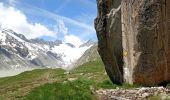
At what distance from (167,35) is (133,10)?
3.38m

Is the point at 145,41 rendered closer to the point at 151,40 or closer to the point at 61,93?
the point at 151,40

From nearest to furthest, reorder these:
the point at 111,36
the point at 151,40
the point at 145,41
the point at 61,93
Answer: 1. the point at 61,93
2. the point at 151,40
3. the point at 145,41
4. the point at 111,36

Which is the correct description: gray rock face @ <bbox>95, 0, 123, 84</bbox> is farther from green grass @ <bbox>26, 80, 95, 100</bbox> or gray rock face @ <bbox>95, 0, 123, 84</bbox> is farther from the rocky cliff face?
green grass @ <bbox>26, 80, 95, 100</bbox>

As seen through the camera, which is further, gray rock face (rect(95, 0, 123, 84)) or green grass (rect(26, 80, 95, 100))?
gray rock face (rect(95, 0, 123, 84))

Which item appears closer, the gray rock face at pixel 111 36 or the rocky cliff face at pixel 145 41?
the rocky cliff face at pixel 145 41

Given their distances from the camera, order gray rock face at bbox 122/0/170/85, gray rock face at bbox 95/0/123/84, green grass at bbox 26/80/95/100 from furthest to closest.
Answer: gray rock face at bbox 95/0/123/84
gray rock face at bbox 122/0/170/85
green grass at bbox 26/80/95/100

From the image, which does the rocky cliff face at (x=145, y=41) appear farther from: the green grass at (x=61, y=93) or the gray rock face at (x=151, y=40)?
the green grass at (x=61, y=93)

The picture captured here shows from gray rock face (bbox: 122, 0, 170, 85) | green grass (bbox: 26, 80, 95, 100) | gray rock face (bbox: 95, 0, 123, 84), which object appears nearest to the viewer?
green grass (bbox: 26, 80, 95, 100)

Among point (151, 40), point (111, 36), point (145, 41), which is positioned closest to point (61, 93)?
point (145, 41)

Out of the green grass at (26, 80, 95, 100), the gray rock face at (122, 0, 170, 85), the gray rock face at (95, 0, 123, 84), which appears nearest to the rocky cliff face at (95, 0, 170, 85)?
the gray rock face at (122, 0, 170, 85)

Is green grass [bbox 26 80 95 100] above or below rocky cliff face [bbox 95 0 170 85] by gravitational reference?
below

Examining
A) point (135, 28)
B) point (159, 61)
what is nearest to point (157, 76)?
point (159, 61)

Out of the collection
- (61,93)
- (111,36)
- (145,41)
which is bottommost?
(61,93)

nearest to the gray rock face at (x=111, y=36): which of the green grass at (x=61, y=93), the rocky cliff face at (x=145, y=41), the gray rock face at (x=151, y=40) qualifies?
the rocky cliff face at (x=145, y=41)
